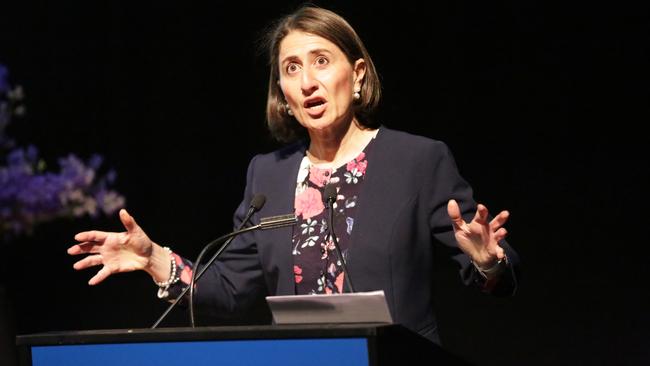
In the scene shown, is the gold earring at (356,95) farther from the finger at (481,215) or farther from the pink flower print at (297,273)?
the finger at (481,215)

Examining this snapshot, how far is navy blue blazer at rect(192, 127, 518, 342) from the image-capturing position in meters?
2.14

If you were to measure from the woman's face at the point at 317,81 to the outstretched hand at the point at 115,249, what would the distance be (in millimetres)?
524

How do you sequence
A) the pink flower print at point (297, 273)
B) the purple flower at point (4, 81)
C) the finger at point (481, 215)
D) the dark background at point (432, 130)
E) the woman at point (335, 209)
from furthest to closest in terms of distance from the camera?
the purple flower at point (4, 81), the dark background at point (432, 130), the pink flower print at point (297, 273), the woman at point (335, 209), the finger at point (481, 215)

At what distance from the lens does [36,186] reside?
299 centimetres

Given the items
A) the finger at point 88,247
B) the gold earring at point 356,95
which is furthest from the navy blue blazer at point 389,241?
the finger at point 88,247

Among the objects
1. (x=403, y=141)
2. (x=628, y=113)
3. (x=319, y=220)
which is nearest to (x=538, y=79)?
(x=628, y=113)

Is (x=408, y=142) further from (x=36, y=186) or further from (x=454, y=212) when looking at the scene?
(x=36, y=186)

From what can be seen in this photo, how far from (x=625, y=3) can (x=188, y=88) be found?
1541 mm

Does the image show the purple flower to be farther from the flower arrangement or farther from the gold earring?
the gold earring

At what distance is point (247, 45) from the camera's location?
3.40 metres

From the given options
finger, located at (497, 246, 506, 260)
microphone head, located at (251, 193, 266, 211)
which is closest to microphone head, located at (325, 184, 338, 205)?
microphone head, located at (251, 193, 266, 211)

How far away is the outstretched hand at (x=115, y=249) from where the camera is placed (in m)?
2.02


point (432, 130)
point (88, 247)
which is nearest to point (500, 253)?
point (88, 247)

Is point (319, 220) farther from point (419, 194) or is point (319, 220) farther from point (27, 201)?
point (27, 201)
